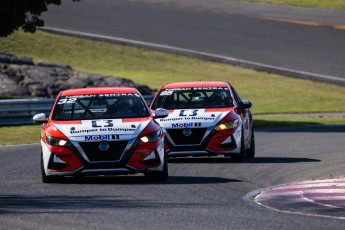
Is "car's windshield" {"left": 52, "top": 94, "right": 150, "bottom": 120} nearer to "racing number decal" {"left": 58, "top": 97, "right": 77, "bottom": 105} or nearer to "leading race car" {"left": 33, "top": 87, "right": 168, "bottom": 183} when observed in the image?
"racing number decal" {"left": 58, "top": 97, "right": 77, "bottom": 105}

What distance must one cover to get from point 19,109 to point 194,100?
1064 centimetres

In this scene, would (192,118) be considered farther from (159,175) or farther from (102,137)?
(102,137)

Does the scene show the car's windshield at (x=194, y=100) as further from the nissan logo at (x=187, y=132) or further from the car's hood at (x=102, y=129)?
the car's hood at (x=102, y=129)

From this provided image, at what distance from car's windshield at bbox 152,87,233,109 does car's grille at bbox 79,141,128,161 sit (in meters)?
4.69

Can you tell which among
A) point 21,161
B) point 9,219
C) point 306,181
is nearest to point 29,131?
point 21,161

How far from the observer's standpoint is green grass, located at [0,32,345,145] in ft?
134

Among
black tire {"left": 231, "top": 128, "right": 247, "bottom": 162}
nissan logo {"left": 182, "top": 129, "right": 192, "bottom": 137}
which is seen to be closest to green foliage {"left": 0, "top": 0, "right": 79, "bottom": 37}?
nissan logo {"left": 182, "top": 129, "right": 192, "bottom": 137}

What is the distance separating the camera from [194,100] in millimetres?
21484

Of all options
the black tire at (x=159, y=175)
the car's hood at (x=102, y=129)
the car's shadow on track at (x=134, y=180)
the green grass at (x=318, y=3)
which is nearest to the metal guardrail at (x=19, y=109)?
the car's shadow on track at (x=134, y=180)

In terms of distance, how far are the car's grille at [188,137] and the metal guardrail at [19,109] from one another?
37.1 feet

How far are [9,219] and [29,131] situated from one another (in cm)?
1725

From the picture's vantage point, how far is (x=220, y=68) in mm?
46375

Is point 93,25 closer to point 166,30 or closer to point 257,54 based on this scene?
point 166,30

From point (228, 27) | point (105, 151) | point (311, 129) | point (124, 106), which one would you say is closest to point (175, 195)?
point (105, 151)
